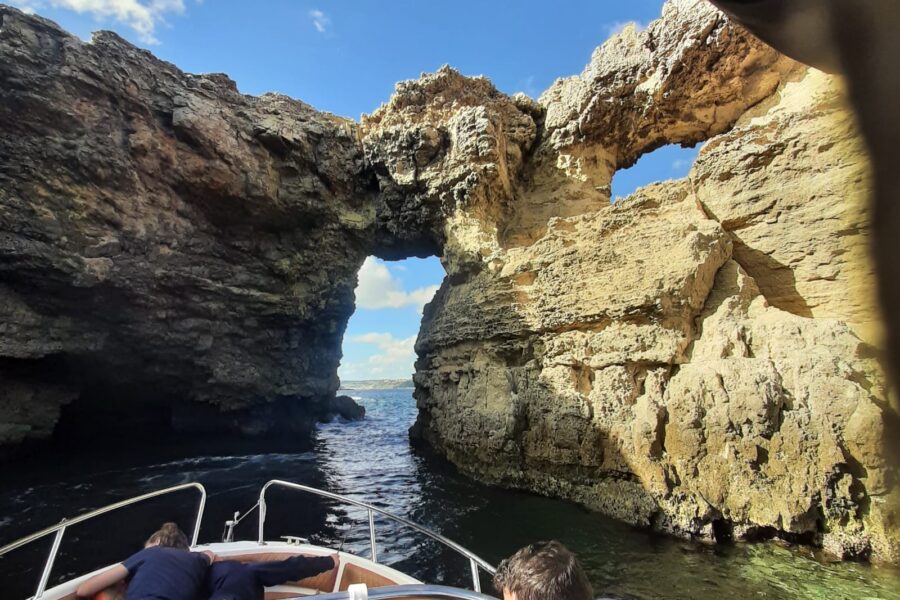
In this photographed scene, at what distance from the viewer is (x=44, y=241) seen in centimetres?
1244

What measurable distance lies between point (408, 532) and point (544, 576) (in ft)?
25.4

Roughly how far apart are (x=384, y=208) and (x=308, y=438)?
11216 millimetres

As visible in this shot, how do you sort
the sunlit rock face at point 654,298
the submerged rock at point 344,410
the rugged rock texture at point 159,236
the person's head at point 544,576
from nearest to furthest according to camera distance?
the person's head at point 544,576, the sunlit rock face at point 654,298, the rugged rock texture at point 159,236, the submerged rock at point 344,410

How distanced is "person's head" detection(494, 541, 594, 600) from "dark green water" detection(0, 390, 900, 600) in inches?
179

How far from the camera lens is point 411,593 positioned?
7.25 feet

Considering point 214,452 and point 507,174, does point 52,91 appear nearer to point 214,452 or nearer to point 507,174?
point 214,452

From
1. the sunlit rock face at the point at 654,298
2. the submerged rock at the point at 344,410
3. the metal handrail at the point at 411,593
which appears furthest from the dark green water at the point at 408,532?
the submerged rock at the point at 344,410

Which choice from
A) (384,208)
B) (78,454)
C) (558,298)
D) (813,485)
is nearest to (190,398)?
(78,454)

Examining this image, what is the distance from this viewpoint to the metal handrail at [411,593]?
2.13 m

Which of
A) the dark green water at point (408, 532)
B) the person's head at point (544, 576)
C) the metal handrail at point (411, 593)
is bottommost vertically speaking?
the dark green water at point (408, 532)

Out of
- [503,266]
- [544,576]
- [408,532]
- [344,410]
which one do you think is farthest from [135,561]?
[344,410]

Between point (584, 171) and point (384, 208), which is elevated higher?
point (584, 171)

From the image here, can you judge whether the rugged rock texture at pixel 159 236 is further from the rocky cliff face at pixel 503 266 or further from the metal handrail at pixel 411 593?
the metal handrail at pixel 411 593

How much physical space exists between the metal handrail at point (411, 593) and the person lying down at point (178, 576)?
1.95 metres
